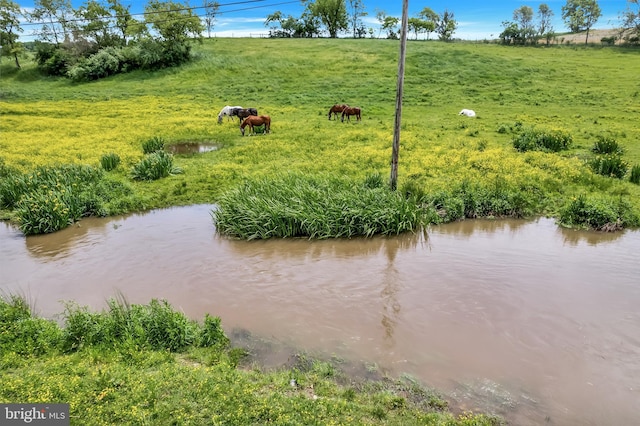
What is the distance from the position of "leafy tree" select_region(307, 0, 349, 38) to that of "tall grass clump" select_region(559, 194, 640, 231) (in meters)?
70.2

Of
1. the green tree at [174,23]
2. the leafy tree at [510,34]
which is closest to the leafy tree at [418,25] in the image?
the leafy tree at [510,34]

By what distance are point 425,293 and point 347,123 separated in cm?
1703

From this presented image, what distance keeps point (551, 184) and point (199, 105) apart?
2434cm

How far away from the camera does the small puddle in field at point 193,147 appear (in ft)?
65.0

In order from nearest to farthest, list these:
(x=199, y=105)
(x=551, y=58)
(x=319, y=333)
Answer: (x=319, y=333)
(x=199, y=105)
(x=551, y=58)

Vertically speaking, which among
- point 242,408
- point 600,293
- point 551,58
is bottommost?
point 600,293

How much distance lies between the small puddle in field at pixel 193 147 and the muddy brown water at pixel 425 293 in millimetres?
7681

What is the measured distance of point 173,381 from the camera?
5578 mm

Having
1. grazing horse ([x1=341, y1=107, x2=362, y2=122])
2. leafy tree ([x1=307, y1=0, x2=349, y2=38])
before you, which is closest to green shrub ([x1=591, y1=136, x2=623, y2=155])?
grazing horse ([x1=341, y1=107, x2=362, y2=122])

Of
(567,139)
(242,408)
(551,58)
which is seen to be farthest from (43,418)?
(551,58)

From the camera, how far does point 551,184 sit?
13891 millimetres

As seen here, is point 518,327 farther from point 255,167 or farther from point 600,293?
point 255,167

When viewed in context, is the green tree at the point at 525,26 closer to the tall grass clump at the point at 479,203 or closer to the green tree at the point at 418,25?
the green tree at the point at 418,25

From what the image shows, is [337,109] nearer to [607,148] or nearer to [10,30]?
[607,148]
